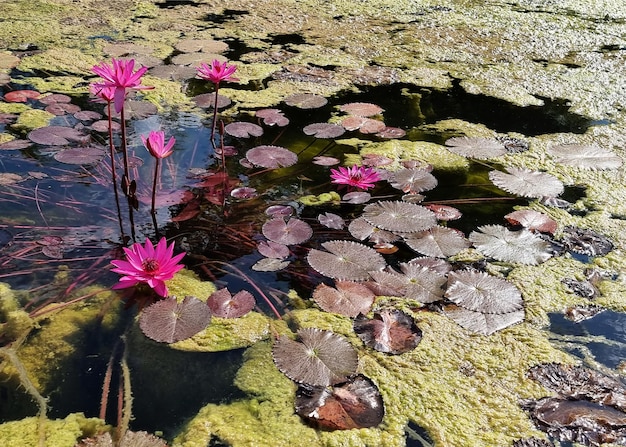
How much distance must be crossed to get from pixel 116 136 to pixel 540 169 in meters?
1.67

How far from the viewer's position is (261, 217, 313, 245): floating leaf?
154 centimetres

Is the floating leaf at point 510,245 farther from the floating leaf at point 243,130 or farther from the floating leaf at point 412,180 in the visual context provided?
the floating leaf at point 243,130

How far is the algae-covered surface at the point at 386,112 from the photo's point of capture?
1.09 metres

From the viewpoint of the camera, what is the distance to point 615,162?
6.93ft

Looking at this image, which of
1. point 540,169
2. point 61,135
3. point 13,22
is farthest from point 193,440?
point 13,22

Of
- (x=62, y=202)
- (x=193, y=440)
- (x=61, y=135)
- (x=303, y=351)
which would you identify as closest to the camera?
(x=193, y=440)

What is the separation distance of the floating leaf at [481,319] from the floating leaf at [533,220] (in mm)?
431

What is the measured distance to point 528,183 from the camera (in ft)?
6.28

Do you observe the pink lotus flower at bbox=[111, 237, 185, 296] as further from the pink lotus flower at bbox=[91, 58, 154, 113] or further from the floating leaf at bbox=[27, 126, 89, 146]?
the floating leaf at bbox=[27, 126, 89, 146]

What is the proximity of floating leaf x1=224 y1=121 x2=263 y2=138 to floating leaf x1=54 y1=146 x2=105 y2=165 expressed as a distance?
491 mm

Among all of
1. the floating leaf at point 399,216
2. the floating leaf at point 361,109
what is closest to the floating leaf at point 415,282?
the floating leaf at point 399,216

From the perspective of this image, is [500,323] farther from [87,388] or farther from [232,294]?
[87,388]

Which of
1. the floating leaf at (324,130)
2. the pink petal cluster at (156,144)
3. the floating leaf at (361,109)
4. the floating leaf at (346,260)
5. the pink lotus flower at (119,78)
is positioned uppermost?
the pink lotus flower at (119,78)

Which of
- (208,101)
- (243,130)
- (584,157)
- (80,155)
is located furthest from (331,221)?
(584,157)
